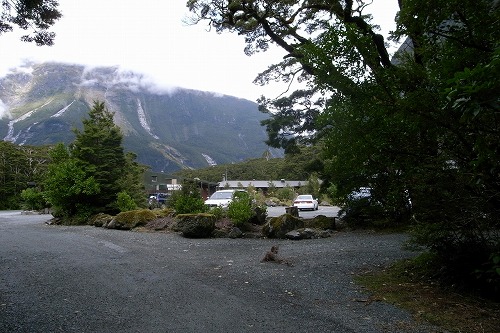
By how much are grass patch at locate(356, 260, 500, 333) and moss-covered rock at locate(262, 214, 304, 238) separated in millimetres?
5107

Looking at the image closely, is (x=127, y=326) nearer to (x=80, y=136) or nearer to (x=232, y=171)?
(x=80, y=136)

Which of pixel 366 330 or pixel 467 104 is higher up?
pixel 467 104

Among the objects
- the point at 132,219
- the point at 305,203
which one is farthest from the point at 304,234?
the point at 305,203

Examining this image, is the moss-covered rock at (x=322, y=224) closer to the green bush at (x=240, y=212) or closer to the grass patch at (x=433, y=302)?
the green bush at (x=240, y=212)

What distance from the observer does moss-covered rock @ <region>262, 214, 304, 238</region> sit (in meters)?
10.7

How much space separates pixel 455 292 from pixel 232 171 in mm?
76743

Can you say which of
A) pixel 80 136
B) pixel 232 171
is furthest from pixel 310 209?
pixel 232 171

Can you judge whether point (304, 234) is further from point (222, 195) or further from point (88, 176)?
point (88, 176)

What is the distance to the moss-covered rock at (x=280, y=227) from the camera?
35.0ft

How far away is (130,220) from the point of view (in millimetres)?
13500

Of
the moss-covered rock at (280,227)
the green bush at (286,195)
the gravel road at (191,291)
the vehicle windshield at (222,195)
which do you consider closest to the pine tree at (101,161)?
the vehicle windshield at (222,195)

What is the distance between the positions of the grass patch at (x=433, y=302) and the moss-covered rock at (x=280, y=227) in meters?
5.11

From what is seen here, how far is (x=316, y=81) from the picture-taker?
501 centimetres

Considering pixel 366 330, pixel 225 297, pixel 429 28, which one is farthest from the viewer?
pixel 225 297
